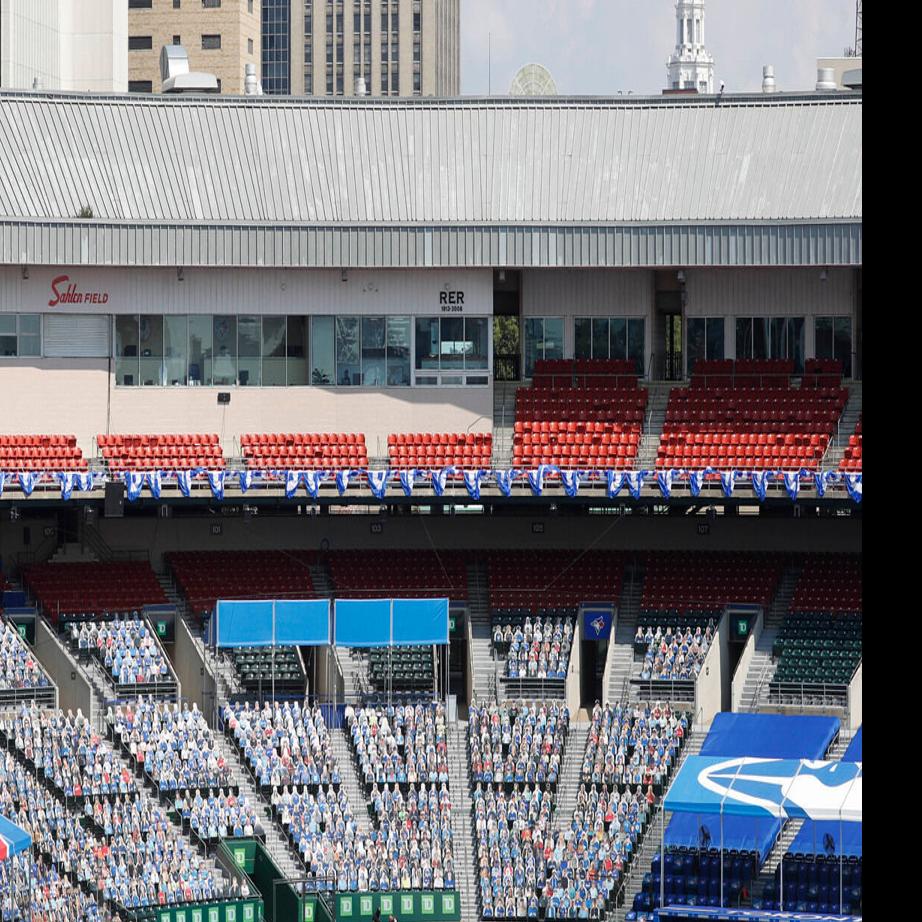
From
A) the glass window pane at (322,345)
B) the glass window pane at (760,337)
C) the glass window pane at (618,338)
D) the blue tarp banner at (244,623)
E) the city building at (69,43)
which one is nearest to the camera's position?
the blue tarp banner at (244,623)

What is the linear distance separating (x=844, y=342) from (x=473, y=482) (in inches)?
505

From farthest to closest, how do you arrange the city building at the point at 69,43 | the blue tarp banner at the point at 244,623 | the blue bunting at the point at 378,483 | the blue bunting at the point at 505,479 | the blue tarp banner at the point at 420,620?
1. the city building at the point at 69,43
2. the blue bunting at the point at 378,483
3. the blue bunting at the point at 505,479
4. the blue tarp banner at the point at 420,620
5. the blue tarp banner at the point at 244,623

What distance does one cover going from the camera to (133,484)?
157 ft

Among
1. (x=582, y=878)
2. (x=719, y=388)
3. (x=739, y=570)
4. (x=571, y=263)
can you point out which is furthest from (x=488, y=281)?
(x=582, y=878)

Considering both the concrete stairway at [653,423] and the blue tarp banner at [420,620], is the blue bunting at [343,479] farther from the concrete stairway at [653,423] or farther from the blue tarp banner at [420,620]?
the concrete stairway at [653,423]

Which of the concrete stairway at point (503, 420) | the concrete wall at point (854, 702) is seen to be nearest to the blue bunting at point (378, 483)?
A: the concrete stairway at point (503, 420)

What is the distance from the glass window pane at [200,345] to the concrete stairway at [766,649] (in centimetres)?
1737

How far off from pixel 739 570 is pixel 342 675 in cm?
1150

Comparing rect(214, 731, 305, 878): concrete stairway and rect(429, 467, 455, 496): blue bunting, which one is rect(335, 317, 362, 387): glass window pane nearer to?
rect(429, 467, 455, 496): blue bunting

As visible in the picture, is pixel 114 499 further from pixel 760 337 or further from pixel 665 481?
pixel 760 337

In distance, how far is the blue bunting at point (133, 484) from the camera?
47.8 m

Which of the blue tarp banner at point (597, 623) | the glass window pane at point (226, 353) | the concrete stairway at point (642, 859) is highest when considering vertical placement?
the glass window pane at point (226, 353)

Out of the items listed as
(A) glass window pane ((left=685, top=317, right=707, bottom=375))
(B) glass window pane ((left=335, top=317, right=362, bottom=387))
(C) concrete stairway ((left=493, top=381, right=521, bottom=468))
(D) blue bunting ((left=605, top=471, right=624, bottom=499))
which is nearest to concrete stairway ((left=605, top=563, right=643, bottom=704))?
(D) blue bunting ((left=605, top=471, right=624, bottom=499))
